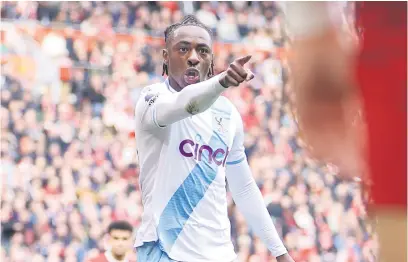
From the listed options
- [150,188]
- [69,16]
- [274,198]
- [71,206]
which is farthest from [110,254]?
[69,16]

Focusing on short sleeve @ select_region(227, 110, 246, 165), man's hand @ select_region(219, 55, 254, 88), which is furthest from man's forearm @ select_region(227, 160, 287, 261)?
man's hand @ select_region(219, 55, 254, 88)

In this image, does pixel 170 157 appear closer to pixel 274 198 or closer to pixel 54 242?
pixel 54 242

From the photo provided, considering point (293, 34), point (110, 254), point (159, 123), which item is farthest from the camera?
point (110, 254)

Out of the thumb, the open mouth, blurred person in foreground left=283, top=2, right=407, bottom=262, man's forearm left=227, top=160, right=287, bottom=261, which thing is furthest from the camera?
man's forearm left=227, top=160, right=287, bottom=261

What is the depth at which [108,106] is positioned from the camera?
13531mm

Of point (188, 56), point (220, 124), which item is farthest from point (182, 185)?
point (188, 56)

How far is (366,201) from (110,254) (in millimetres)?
5857

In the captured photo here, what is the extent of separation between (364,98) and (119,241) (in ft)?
19.9

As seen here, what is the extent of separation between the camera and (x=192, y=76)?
13.6 ft

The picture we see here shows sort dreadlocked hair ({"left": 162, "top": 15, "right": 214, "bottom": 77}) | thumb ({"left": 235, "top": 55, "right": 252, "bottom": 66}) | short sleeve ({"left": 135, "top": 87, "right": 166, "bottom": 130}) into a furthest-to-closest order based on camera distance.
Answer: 1. dreadlocked hair ({"left": 162, "top": 15, "right": 214, "bottom": 77})
2. short sleeve ({"left": 135, "top": 87, "right": 166, "bottom": 130})
3. thumb ({"left": 235, "top": 55, "right": 252, "bottom": 66})

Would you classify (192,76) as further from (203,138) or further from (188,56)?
(203,138)

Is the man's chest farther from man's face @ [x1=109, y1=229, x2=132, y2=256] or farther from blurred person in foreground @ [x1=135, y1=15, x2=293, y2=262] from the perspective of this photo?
man's face @ [x1=109, y1=229, x2=132, y2=256]

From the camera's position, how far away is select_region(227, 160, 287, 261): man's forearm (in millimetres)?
4469

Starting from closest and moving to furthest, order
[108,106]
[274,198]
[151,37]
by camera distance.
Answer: [274,198]
[108,106]
[151,37]
